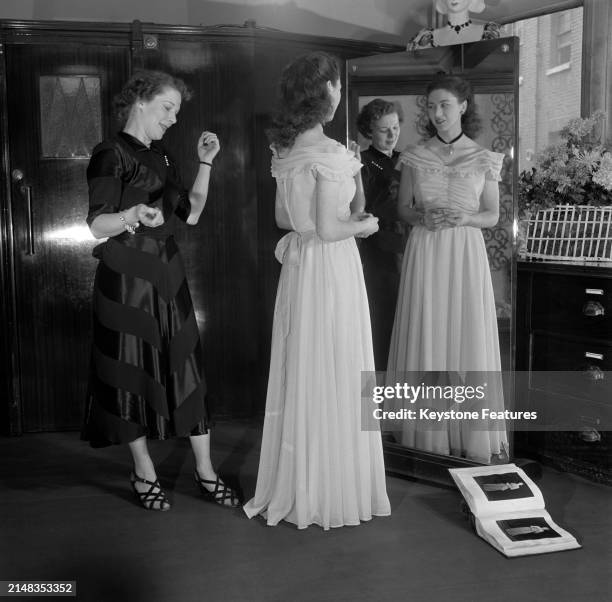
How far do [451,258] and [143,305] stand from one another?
123 centimetres

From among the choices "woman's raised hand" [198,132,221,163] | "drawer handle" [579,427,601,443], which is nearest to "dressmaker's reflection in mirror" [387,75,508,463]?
"drawer handle" [579,427,601,443]

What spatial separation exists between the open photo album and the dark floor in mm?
40

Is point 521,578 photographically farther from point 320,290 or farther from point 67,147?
point 67,147

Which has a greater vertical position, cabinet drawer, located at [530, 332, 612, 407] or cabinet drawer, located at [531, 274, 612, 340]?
cabinet drawer, located at [531, 274, 612, 340]

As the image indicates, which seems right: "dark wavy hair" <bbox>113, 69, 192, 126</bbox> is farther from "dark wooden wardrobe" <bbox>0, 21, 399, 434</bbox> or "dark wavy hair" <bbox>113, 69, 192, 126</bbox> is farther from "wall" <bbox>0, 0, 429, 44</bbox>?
"wall" <bbox>0, 0, 429, 44</bbox>

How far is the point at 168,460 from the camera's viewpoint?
3.70 meters

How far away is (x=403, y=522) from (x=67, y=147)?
8.18 feet

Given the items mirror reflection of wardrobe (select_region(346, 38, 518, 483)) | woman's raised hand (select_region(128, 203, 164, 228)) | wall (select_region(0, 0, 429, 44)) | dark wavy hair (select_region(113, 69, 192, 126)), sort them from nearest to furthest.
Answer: woman's raised hand (select_region(128, 203, 164, 228)) → dark wavy hair (select_region(113, 69, 192, 126)) → mirror reflection of wardrobe (select_region(346, 38, 518, 483)) → wall (select_region(0, 0, 429, 44))

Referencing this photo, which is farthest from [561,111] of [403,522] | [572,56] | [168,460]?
[168,460]

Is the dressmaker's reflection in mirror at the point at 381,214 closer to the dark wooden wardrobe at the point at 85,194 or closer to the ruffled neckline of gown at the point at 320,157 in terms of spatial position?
the ruffled neckline of gown at the point at 320,157

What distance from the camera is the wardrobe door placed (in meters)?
3.93

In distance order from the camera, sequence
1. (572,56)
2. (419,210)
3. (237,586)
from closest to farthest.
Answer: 1. (237,586)
2. (419,210)
3. (572,56)

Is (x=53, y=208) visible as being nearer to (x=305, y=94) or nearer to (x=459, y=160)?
(x=305, y=94)

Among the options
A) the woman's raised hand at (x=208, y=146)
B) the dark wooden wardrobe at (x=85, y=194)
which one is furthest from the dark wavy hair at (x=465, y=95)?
the dark wooden wardrobe at (x=85, y=194)
